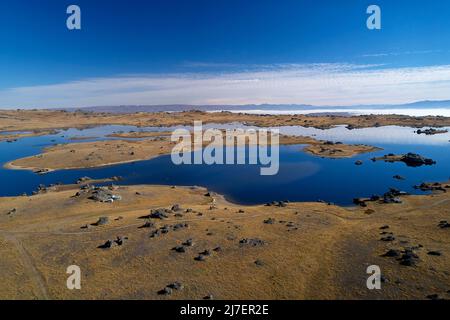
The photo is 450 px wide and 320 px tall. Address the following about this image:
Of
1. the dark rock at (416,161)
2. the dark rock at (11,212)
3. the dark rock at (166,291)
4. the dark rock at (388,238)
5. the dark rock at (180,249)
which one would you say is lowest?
the dark rock at (166,291)

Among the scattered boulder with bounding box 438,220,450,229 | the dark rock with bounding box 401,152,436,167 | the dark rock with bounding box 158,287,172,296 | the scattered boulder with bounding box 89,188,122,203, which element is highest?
the dark rock with bounding box 401,152,436,167

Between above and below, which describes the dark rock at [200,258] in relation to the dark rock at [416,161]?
below

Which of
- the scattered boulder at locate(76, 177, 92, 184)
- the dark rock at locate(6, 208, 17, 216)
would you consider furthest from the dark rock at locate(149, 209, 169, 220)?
the scattered boulder at locate(76, 177, 92, 184)

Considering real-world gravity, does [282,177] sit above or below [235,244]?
above

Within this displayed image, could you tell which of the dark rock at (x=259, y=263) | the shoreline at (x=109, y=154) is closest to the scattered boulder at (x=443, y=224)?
the dark rock at (x=259, y=263)

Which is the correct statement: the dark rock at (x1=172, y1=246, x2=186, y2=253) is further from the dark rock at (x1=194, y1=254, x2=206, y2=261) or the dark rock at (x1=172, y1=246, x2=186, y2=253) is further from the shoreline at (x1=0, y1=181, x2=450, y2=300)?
the dark rock at (x1=194, y1=254, x2=206, y2=261)

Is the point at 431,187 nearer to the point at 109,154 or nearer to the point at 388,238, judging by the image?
the point at 388,238

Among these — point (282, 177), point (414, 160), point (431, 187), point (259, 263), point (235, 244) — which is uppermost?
point (414, 160)

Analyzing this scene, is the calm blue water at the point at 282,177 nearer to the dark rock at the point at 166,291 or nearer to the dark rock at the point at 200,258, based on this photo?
the dark rock at the point at 200,258

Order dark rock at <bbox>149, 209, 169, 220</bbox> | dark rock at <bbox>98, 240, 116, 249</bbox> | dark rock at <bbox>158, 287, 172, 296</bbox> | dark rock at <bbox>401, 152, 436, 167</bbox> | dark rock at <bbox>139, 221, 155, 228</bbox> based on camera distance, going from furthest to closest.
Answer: dark rock at <bbox>401, 152, 436, 167</bbox>
dark rock at <bbox>149, 209, 169, 220</bbox>
dark rock at <bbox>139, 221, 155, 228</bbox>
dark rock at <bbox>98, 240, 116, 249</bbox>
dark rock at <bbox>158, 287, 172, 296</bbox>

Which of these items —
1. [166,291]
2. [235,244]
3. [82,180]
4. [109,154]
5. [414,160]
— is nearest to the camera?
[166,291]

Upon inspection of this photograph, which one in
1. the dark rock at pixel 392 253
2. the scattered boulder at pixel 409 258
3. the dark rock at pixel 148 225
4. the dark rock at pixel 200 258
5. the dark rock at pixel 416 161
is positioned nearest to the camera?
the scattered boulder at pixel 409 258

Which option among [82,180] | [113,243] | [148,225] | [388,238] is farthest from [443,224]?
[82,180]

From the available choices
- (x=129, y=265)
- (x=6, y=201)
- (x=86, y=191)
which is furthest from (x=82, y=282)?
(x=6, y=201)
